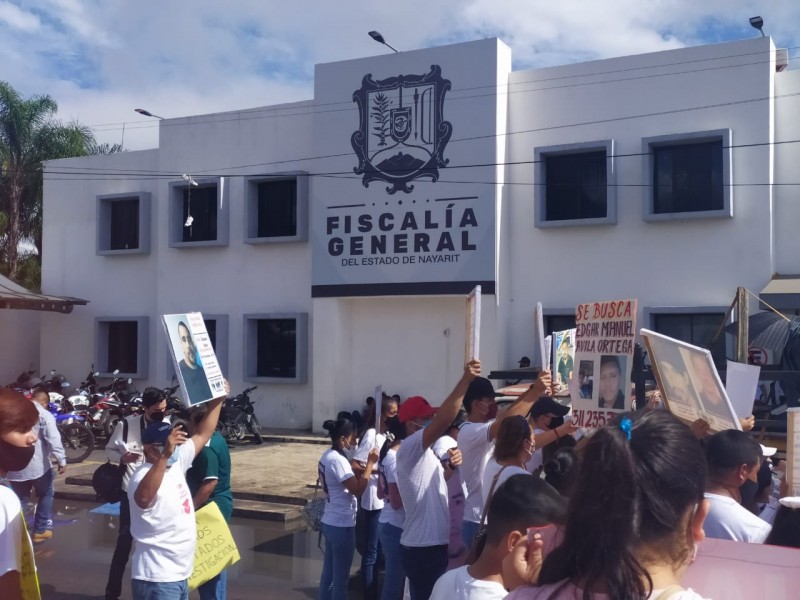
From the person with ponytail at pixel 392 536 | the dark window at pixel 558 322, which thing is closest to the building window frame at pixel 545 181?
the dark window at pixel 558 322

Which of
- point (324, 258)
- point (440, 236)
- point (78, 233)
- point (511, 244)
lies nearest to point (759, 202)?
point (511, 244)

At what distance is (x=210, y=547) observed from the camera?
548cm

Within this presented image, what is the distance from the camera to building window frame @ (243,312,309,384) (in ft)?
64.3

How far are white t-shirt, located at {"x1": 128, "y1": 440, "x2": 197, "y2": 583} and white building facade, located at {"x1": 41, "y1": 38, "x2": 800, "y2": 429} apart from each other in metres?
12.8

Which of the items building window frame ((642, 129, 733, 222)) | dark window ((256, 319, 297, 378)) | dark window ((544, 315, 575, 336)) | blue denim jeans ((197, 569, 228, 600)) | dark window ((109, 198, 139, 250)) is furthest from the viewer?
dark window ((109, 198, 139, 250))

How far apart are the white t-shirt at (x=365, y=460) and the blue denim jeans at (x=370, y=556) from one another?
0.06m

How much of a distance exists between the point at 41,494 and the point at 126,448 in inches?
161

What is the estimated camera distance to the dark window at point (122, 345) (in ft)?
72.7

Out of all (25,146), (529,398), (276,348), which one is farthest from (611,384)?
(25,146)

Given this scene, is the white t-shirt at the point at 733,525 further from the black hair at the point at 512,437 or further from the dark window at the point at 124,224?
the dark window at the point at 124,224

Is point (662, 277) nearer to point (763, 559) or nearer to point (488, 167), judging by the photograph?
point (488, 167)

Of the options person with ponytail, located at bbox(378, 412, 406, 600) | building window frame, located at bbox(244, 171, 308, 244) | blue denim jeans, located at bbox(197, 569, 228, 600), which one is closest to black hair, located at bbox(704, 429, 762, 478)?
person with ponytail, located at bbox(378, 412, 406, 600)

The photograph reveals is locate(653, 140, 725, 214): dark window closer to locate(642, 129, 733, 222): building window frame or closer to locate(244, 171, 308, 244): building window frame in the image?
locate(642, 129, 733, 222): building window frame

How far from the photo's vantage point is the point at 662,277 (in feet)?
53.5
